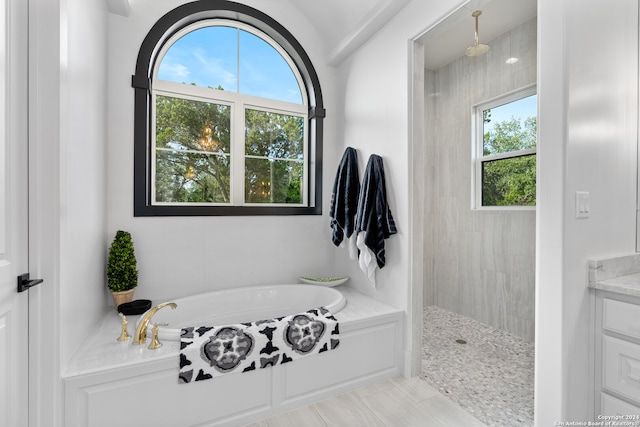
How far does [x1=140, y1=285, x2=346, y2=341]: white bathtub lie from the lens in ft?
7.13

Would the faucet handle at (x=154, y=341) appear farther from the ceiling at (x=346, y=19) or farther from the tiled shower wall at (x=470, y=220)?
the tiled shower wall at (x=470, y=220)

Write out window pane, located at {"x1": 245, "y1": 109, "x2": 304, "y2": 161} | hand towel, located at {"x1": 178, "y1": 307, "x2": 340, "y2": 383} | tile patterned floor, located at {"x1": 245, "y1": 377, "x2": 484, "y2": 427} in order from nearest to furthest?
1. hand towel, located at {"x1": 178, "y1": 307, "x2": 340, "y2": 383}
2. tile patterned floor, located at {"x1": 245, "y1": 377, "x2": 484, "y2": 427}
3. window pane, located at {"x1": 245, "y1": 109, "x2": 304, "y2": 161}

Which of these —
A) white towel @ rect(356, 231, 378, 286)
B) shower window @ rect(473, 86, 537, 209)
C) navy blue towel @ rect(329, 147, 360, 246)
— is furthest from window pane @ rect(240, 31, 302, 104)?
shower window @ rect(473, 86, 537, 209)

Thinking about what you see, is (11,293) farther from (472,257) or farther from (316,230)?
(472,257)

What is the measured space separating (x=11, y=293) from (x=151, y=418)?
32.5 inches

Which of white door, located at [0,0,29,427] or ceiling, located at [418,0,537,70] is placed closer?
white door, located at [0,0,29,427]

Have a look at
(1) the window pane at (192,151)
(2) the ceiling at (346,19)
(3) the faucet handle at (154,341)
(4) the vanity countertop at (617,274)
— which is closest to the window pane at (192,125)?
(1) the window pane at (192,151)

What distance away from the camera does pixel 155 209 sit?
2.31 m

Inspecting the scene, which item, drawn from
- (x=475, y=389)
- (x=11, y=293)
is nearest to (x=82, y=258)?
(x=11, y=293)

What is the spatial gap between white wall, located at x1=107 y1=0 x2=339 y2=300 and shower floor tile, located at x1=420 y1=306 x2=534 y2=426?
46.2 inches

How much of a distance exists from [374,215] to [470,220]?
144cm

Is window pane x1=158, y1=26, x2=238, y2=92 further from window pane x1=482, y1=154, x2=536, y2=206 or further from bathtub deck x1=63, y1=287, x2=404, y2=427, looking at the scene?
window pane x1=482, y1=154, x2=536, y2=206

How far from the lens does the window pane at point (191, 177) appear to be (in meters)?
2.46

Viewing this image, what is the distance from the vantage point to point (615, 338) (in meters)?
1.33
